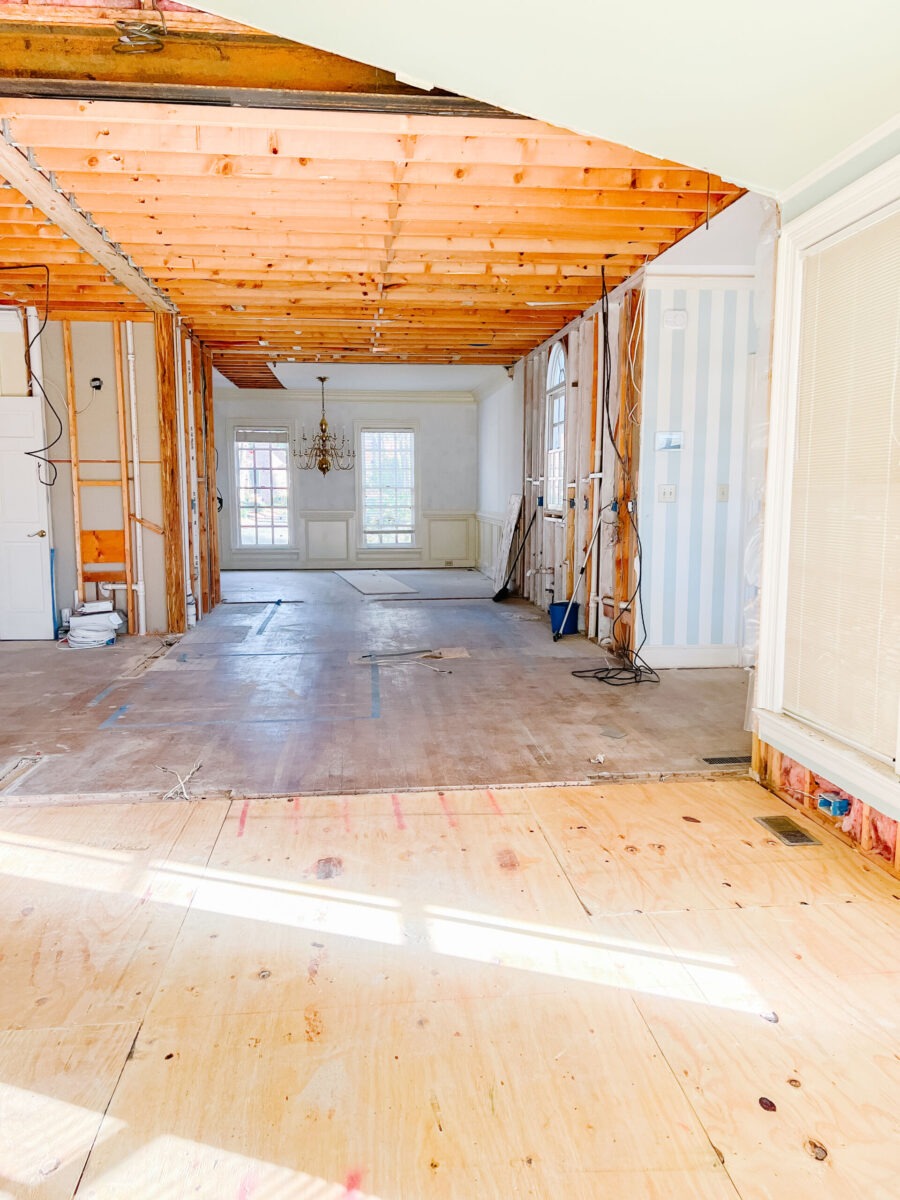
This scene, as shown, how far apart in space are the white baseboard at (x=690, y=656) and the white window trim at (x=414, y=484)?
27.2ft

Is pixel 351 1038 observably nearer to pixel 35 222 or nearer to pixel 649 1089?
pixel 649 1089

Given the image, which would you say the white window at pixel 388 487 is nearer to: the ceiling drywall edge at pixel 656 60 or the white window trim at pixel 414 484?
the white window trim at pixel 414 484

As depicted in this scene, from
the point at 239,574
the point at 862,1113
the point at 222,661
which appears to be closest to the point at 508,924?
the point at 862,1113

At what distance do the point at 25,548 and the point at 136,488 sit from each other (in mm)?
1102

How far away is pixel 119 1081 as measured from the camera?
66.0 inches

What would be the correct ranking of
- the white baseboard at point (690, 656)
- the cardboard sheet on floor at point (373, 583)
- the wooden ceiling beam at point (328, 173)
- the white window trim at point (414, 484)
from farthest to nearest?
the white window trim at point (414, 484), the cardboard sheet on floor at point (373, 583), the white baseboard at point (690, 656), the wooden ceiling beam at point (328, 173)

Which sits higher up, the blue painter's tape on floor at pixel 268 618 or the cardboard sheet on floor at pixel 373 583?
the cardboard sheet on floor at pixel 373 583

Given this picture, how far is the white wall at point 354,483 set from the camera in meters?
13.2

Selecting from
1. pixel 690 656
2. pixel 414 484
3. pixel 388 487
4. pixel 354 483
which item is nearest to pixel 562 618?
pixel 690 656

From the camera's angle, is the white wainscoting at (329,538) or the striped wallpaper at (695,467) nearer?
the striped wallpaper at (695,467)

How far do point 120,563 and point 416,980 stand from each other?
242 inches

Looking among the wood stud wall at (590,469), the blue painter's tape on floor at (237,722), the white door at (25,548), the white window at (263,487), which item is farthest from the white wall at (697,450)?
the white window at (263,487)

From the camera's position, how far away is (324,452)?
13.1 meters

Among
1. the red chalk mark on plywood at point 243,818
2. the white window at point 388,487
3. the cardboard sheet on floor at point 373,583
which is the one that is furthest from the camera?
the white window at point 388,487
